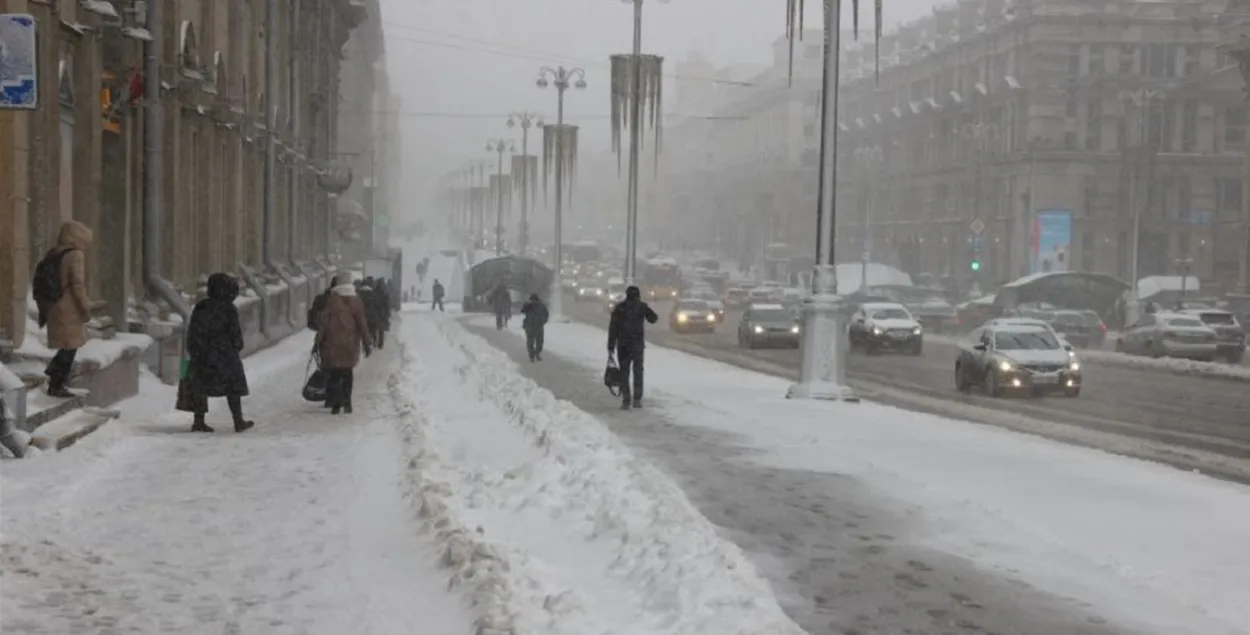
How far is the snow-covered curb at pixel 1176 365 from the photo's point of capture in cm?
3650

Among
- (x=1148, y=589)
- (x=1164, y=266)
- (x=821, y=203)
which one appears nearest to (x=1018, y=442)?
(x=821, y=203)

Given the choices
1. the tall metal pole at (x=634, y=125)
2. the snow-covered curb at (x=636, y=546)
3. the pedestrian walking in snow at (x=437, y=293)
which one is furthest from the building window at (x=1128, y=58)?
the snow-covered curb at (x=636, y=546)

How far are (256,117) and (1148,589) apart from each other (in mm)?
31274

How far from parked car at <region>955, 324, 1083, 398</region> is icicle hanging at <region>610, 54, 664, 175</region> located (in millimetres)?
12989

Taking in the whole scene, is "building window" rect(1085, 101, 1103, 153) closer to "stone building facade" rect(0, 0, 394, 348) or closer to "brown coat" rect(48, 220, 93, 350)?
"stone building facade" rect(0, 0, 394, 348)

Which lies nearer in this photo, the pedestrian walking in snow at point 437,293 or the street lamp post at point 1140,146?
the street lamp post at point 1140,146

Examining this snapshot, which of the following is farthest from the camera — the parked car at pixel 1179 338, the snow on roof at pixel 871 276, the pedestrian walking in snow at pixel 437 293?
the snow on roof at pixel 871 276

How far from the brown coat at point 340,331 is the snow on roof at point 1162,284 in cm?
6673

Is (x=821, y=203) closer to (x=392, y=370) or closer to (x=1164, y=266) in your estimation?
(x=392, y=370)

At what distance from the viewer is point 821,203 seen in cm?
2364

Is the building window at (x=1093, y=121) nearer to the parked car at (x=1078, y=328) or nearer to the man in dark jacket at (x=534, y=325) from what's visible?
the parked car at (x=1078, y=328)

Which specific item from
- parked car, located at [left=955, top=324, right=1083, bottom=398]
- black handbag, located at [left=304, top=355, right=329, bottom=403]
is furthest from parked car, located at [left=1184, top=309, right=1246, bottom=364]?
black handbag, located at [left=304, top=355, right=329, bottom=403]

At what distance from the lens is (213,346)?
52.4 feet

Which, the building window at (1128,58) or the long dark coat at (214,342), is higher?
the building window at (1128,58)
